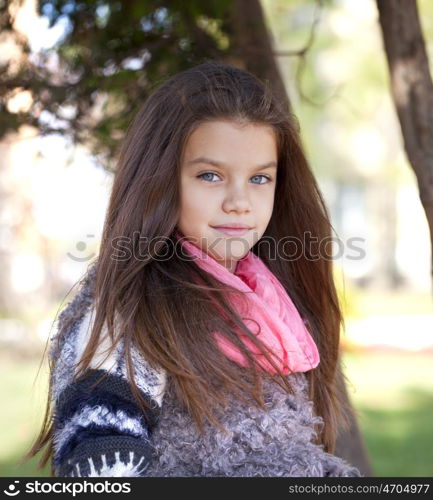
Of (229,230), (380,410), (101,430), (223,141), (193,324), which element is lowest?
(101,430)

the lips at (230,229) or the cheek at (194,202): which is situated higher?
the cheek at (194,202)

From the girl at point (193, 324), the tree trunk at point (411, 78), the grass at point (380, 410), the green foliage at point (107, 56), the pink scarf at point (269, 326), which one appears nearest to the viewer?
the girl at point (193, 324)

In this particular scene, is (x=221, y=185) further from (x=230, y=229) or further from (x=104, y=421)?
(x=104, y=421)

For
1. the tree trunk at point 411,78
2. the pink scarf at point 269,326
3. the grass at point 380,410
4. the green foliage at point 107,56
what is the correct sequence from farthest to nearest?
the grass at point 380,410
the green foliage at point 107,56
the tree trunk at point 411,78
the pink scarf at point 269,326

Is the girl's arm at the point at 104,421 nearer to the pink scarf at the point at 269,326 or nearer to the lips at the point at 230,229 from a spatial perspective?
the pink scarf at the point at 269,326

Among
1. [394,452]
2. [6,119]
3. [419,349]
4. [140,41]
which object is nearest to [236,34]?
[140,41]

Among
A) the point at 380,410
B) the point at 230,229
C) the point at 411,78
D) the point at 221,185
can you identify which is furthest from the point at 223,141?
the point at 380,410

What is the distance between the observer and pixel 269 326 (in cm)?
173

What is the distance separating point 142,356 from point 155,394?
0.29ft

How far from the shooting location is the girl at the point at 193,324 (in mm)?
1514

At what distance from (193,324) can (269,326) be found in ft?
0.66

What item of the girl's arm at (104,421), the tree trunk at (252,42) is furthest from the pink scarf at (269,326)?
the tree trunk at (252,42)

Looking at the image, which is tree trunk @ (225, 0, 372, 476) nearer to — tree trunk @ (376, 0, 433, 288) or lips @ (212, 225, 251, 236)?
tree trunk @ (376, 0, 433, 288)

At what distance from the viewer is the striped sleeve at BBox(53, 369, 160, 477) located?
1409 millimetres
